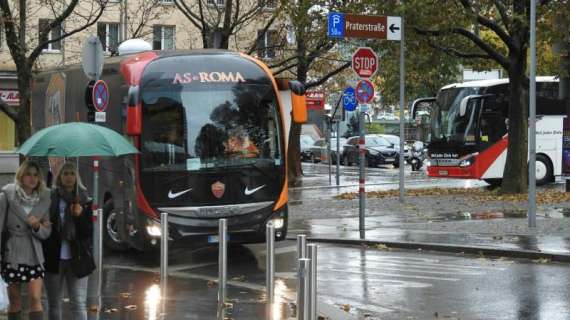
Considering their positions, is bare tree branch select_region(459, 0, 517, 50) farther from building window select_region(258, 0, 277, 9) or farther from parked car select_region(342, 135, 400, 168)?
parked car select_region(342, 135, 400, 168)

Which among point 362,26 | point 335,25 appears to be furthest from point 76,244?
point 362,26

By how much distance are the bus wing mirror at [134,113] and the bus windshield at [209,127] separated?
0.12m

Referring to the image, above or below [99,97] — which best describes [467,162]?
below

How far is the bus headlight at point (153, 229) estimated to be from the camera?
13.9 meters

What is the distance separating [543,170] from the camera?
3064 cm

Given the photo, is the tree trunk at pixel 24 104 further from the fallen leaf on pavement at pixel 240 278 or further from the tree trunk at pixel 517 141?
the tree trunk at pixel 517 141

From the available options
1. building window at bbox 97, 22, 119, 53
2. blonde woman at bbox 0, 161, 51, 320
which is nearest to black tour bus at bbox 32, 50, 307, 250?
blonde woman at bbox 0, 161, 51, 320

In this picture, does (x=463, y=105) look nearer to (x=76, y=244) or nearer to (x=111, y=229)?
(x=111, y=229)

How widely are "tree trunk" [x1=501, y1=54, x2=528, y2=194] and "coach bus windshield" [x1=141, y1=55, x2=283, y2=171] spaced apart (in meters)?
11.3

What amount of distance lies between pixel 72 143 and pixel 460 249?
7532 millimetres

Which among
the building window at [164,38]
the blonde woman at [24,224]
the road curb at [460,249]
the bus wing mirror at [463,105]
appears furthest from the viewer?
the building window at [164,38]

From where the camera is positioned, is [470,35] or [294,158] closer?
[470,35]

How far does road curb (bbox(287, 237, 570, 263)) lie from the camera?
1343 cm

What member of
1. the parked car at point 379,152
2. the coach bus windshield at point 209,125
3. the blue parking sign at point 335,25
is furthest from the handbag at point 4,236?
the parked car at point 379,152
